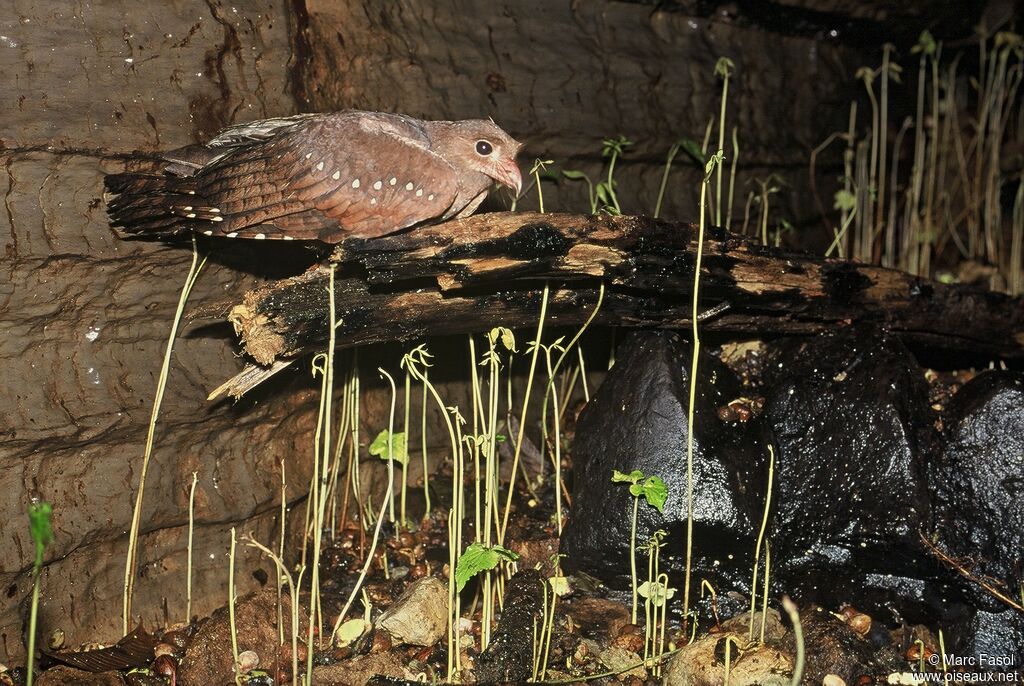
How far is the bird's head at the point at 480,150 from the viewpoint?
3.16 meters

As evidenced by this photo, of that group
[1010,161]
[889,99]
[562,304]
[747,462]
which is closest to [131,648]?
[562,304]

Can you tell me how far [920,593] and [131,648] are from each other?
3.03m

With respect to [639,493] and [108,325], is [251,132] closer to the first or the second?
[108,325]

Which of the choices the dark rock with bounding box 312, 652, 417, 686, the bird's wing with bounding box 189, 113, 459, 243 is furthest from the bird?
the dark rock with bounding box 312, 652, 417, 686

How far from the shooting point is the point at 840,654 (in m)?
2.84

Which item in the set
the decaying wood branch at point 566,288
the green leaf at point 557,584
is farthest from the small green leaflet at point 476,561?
the decaying wood branch at point 566,288

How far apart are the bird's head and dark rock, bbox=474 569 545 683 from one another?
5.32 ft

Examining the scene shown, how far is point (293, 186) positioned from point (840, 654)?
2.57 m

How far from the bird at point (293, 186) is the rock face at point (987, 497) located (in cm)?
231

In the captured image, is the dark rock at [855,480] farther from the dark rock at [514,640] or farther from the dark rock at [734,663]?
the dark rock at [514,640]

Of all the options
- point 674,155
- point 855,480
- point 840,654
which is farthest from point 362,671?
point 674,155

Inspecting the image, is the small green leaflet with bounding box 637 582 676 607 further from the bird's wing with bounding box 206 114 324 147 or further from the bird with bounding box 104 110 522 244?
the bird's wing with bounding box 206 114 324 147

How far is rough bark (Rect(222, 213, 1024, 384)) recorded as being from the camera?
2.78m

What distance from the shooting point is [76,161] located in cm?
292
